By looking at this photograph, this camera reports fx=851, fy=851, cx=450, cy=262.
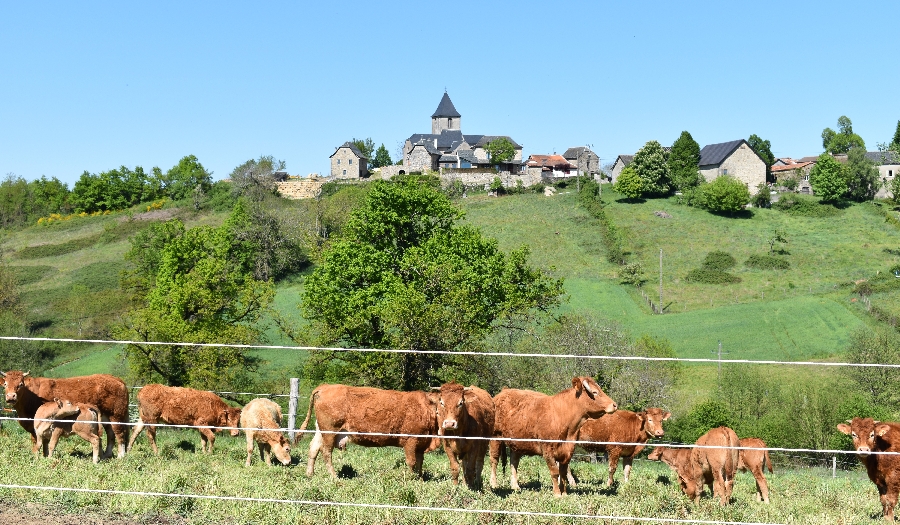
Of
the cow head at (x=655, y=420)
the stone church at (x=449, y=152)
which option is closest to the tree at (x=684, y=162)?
the stone church at (x=449, y=152)

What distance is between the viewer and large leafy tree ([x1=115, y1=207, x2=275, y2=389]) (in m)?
39.3

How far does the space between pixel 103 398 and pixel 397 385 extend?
617 inches

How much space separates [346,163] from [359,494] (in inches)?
5177

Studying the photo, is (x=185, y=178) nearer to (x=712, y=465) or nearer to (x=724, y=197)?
(x=724, y=197)

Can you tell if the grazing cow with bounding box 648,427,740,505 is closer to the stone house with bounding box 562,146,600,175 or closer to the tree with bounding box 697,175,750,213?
the tree with bounding box 697,175,750,213

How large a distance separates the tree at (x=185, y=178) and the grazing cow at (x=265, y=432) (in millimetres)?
116940

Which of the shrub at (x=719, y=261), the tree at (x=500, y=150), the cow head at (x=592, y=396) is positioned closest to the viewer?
the cow head at (x=592, y=396)

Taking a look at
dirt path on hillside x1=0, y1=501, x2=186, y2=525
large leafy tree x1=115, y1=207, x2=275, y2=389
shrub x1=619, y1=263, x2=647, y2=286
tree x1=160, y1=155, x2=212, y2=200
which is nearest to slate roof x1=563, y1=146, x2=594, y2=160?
tree x1=160, y1=155, x2=212, y2=200

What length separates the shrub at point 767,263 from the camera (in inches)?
3238

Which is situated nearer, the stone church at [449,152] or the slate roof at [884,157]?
the stone church at [449,152]

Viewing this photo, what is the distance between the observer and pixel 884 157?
14788 cm

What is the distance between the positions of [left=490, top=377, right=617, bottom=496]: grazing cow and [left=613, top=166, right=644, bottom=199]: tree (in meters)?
98.8

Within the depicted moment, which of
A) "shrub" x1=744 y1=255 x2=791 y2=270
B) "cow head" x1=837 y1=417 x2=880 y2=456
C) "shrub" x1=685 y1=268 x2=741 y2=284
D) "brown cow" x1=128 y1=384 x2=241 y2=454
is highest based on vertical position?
"cow head" x1=837 y1=417 x2=880 y2=456

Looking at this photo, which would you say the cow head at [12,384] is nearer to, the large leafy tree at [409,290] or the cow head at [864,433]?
the cow head at [864,433]
